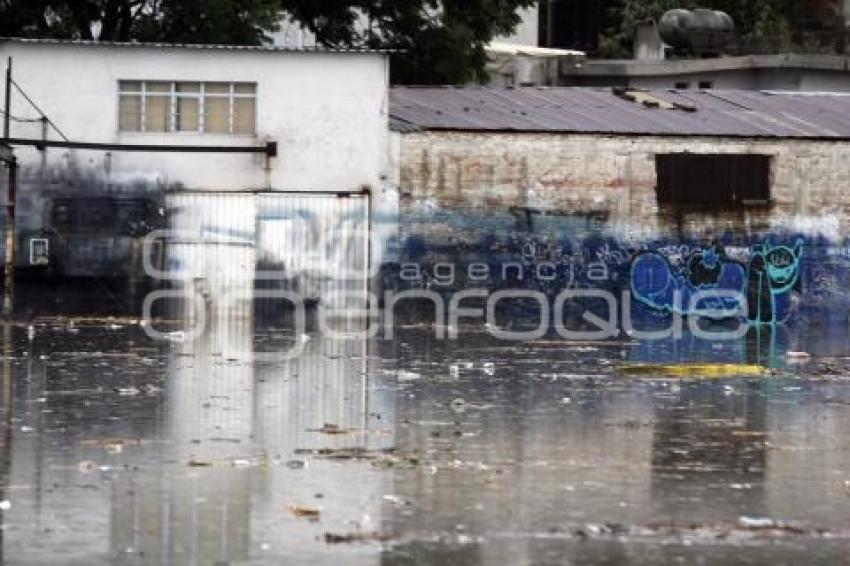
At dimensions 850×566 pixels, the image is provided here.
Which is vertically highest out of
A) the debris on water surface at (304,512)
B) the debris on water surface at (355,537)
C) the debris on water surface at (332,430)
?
the debris on water surface at (332,430)

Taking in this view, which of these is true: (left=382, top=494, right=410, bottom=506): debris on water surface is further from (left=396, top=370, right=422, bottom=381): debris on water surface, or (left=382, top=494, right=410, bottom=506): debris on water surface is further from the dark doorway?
the dark doorway

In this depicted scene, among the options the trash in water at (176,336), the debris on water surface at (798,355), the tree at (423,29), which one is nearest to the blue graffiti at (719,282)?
the debris on water surface at (798,355)

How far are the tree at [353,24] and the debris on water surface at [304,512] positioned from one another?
1095 inches

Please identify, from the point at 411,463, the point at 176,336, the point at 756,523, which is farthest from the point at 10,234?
the point at 756,523

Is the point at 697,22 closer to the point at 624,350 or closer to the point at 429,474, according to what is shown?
the point at 624,350

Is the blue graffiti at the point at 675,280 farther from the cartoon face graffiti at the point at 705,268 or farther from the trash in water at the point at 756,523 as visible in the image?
the trash in water at the point at 756,523

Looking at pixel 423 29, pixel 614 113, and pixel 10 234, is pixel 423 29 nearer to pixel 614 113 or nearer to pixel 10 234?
pixel 614 113

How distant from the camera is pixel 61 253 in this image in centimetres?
3112

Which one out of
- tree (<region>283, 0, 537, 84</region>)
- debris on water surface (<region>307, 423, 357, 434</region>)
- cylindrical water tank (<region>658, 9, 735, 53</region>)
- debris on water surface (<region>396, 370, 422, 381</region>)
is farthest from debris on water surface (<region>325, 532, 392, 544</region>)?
cylindrical water tank (<region>658, 9, 735, 53</region>)

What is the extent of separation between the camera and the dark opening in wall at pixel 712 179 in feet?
107

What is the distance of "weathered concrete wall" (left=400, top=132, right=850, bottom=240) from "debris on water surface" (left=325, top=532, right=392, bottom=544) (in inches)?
858

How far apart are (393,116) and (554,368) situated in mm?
11470

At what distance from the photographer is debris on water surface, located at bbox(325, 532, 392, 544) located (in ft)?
32.3

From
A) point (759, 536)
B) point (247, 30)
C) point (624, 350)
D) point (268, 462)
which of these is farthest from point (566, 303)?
point (759, 536)
